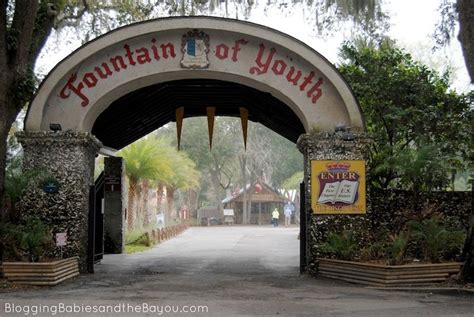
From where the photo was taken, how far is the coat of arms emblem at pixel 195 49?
40.9 feet

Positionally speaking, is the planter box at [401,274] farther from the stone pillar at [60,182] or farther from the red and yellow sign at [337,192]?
the stone pillar at [60,182]

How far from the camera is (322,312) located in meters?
7.93

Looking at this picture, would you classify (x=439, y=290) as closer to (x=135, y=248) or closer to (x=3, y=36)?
(x=3, y=36)

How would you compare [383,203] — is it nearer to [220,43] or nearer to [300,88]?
[300,88]

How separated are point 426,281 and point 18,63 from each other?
8747mm

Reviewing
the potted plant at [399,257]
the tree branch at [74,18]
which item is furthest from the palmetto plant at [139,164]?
the potted plant at [399,257]

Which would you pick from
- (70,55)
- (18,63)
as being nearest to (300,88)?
(70,55)

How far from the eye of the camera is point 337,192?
12273mm

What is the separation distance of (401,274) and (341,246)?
→ 1.76m

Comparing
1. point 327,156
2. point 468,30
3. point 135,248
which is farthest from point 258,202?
point 468,30

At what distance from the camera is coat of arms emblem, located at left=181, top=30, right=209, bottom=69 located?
1247 cm

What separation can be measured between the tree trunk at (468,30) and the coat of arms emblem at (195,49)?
204 inches

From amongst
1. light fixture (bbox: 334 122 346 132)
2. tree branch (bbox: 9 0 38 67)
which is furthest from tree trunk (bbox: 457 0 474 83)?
tree branch (bbox: 9 0 38 67)

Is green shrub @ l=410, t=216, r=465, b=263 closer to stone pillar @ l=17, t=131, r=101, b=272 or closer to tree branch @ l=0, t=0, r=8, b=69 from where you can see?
stone pillar @ l=17, t=131, r=101, b=272
